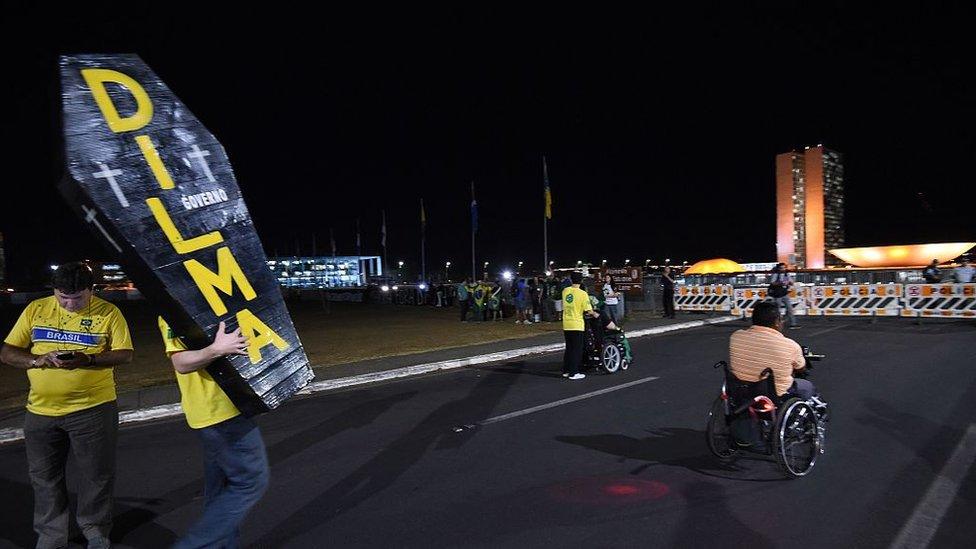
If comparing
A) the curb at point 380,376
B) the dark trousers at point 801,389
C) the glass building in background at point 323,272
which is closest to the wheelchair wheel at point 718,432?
the dark trousers at point 801,389

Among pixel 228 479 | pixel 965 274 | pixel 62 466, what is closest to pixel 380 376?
pixel 62 466

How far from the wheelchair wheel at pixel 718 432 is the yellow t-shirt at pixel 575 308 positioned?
4.16m

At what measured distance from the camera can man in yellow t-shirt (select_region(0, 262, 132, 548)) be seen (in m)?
3.41

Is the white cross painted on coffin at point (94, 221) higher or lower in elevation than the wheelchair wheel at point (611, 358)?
higher

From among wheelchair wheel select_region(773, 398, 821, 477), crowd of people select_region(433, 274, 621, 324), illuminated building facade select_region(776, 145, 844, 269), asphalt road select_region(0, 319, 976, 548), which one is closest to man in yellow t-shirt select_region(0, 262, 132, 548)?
asphalt road select_region(0, 319, 976, 548)

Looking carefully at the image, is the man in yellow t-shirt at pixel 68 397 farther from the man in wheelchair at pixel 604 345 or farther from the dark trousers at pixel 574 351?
the man in wheelchair at pixel 604 345

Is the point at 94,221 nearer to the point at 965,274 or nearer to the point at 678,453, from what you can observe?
the point at 678,453

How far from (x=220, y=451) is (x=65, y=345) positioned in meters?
1.43

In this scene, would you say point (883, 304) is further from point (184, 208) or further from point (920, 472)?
point (184, 208)

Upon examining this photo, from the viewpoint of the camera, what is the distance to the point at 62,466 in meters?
3.59

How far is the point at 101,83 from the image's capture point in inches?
96.5

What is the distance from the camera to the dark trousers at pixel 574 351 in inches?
367

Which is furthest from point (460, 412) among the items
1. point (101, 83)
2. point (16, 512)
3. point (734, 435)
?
point (101, 83)

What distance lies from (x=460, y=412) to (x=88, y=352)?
446 centimetres
